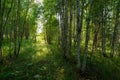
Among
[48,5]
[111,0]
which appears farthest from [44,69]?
[48,5]

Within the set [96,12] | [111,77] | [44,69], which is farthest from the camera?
[96,12]

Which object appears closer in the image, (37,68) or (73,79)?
(73,79)

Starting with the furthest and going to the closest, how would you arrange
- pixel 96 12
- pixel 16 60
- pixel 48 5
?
pixel 48 5 → pixel 96 12 → pixel 16 60

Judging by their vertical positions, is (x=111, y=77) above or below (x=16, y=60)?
below

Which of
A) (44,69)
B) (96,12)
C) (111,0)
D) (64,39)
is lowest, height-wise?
(44,69)

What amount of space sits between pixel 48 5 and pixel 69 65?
37.0 feet

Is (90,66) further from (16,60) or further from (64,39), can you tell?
(16,60)

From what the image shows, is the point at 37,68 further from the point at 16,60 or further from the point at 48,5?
the point at 48,5

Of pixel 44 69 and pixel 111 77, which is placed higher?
pixel 44 69

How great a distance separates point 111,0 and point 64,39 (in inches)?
227

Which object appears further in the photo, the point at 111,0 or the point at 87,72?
the point at 111,0

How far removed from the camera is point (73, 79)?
28.6ft

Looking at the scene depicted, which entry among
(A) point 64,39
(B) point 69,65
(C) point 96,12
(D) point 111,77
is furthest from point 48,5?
(D) point 111,77

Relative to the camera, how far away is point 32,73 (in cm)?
887
